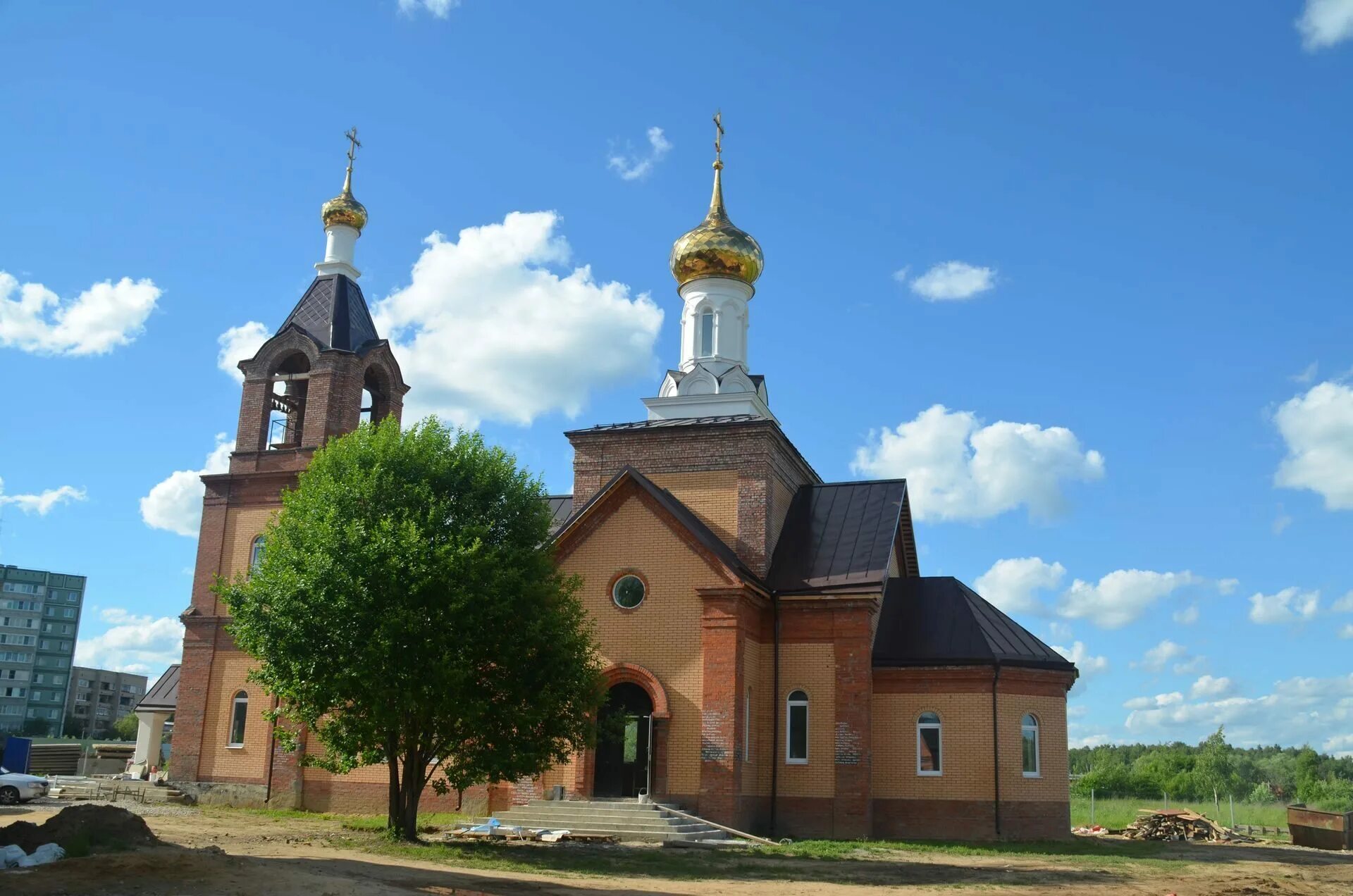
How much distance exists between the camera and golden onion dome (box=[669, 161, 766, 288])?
2780 centimetres

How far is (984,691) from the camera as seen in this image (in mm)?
22578

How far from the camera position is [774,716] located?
2264 centimetres

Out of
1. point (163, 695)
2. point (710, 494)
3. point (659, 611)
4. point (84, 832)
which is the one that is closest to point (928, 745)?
point (659, 611)

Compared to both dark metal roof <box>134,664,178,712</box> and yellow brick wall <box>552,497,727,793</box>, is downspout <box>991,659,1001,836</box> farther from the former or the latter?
dark metal roof <box>134,664,178,712</box>

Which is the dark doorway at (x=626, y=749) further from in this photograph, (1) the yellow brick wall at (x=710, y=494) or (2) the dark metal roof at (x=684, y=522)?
(1) the yellow brick wall at (x=710, y=494)

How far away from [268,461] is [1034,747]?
18035 mm

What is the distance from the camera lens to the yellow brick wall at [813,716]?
2214 centimetres

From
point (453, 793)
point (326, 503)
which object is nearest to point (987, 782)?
point (453, 793)

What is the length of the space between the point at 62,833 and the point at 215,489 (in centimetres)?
1489

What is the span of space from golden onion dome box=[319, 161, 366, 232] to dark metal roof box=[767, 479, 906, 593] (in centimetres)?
1304

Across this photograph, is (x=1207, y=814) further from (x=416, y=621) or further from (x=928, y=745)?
(x=416, y=621)

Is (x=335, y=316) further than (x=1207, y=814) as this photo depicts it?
No

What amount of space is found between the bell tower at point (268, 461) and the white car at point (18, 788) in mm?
2810

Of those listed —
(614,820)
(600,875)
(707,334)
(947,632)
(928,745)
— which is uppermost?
(707,334)
